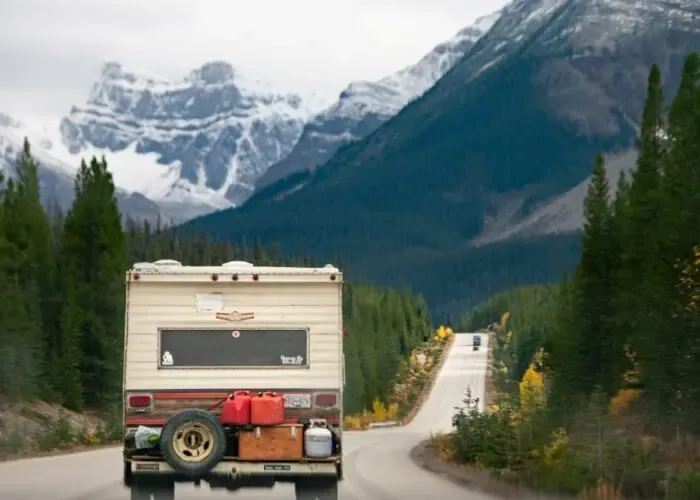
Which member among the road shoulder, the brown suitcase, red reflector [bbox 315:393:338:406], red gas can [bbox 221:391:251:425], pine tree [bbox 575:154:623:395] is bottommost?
the road shoulder

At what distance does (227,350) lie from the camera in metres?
23.1

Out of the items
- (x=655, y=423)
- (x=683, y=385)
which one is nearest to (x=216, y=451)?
(x=683, y=385)

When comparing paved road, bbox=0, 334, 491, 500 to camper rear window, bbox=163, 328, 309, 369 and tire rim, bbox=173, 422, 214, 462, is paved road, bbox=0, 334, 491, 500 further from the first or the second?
tire rim, bbox=173, 422, 214, 462

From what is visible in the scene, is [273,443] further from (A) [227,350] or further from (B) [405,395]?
(B) [405,395]

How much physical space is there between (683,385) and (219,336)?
1128 inches

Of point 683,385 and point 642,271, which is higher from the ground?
point 642,271

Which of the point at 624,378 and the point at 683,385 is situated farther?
the point at 624,378

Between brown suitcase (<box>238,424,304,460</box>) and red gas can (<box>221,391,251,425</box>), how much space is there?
0.26m

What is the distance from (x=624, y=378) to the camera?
A: 67312mm

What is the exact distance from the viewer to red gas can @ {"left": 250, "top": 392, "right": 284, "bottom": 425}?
22406 millimetres

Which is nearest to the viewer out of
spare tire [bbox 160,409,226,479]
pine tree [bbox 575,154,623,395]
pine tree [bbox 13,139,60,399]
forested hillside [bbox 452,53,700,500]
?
spare tire [bbox 160,409,226,479]

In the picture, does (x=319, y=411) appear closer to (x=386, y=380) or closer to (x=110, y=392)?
(x=110, y=392)

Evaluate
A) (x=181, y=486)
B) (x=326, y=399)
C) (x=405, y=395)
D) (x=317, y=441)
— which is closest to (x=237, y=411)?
(x=317, y=441)

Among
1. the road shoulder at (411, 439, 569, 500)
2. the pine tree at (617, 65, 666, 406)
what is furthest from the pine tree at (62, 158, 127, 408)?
the road shoulder at (411, 439, 569, 500)
